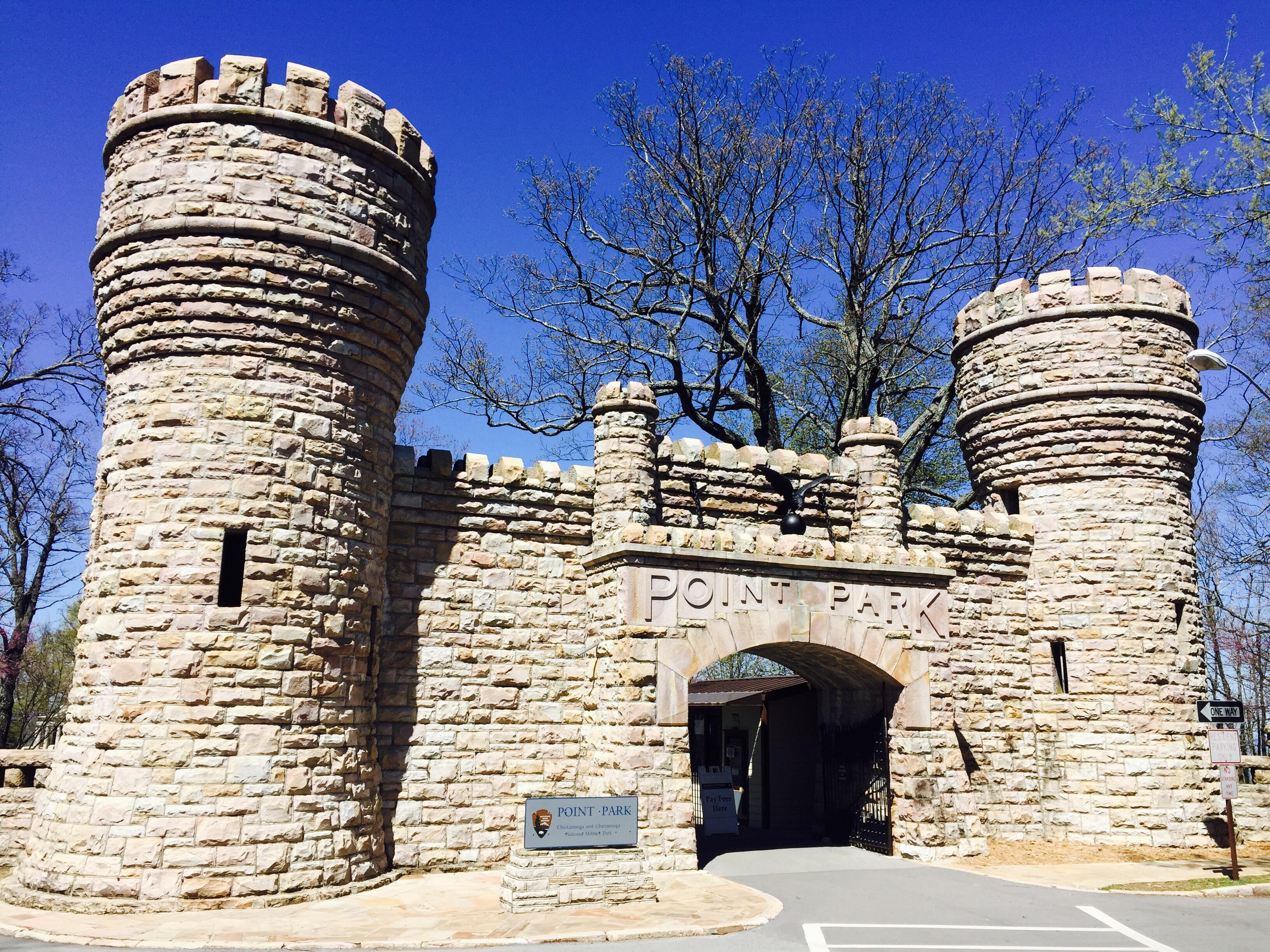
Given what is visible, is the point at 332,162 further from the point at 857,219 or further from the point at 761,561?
the point at 857,219

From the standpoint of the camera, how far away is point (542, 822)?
9.46 metres

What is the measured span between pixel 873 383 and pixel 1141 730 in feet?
35.7

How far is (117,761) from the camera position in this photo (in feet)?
30.6


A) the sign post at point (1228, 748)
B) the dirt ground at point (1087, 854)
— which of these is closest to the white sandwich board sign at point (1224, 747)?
the sign post at point (1228, 748)

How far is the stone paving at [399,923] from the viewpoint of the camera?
26.1 feet

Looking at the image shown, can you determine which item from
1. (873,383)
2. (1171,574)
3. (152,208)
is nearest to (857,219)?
(873,383)

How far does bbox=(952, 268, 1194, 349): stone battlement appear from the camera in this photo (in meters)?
15.1

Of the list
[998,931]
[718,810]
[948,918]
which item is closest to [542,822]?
[948,918]

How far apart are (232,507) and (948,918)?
8.12m

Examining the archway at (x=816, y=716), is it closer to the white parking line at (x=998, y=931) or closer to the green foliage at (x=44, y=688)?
the white parking line at (x=998, y=931)

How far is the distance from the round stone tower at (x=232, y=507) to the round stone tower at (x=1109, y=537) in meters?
9.94

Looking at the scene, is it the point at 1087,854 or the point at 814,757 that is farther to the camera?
the point at 814,757

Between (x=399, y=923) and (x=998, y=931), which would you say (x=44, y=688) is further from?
(x=998, y=931)

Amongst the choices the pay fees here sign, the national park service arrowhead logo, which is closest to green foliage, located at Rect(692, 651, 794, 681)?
the pay fees here sign
